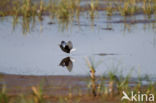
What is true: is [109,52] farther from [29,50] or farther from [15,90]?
[15,90]

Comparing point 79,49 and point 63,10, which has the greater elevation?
point 63,10

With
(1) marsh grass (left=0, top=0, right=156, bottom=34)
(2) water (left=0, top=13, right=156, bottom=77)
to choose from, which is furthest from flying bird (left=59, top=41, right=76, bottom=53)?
(1) marsh grass (left=0, top=0, right=156, bottom=34)

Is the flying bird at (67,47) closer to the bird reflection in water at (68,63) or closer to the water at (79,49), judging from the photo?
the water at (79,49)

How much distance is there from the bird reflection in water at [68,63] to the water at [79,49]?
54mm

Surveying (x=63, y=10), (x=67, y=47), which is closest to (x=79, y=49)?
(x=67, y=47)

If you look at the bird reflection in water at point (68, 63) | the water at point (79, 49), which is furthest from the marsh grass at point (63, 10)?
the bird reflection in water at point (68, 63)

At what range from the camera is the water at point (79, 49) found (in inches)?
245

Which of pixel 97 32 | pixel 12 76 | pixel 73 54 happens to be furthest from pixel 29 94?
pixel 97 32

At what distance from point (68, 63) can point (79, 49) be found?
2.60ft

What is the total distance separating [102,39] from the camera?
7.97 m

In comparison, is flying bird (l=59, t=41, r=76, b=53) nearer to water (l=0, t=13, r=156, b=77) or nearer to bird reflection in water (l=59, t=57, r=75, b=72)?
water (l=0, t=13, r=156, b=77)

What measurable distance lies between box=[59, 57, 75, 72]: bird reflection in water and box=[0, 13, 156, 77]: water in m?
0.05

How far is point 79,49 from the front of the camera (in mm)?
7301

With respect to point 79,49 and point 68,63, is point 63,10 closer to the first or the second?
point 79,49
